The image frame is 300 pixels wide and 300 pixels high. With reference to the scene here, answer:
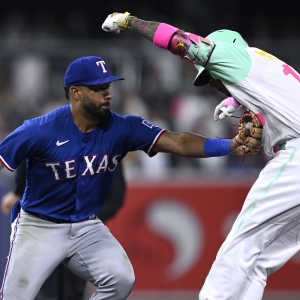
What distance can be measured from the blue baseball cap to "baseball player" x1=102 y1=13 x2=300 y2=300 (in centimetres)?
52

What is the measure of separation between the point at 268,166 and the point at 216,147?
22.0 inches

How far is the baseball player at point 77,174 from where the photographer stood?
15.7 feet

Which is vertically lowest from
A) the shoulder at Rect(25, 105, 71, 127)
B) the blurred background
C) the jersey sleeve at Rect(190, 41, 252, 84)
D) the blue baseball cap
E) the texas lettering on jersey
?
the blurred background

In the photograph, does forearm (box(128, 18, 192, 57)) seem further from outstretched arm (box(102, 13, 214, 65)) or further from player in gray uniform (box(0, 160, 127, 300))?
player in gray uniform (box(0, 160, 127, 300))

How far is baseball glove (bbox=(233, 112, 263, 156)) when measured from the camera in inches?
181

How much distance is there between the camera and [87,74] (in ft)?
16.0

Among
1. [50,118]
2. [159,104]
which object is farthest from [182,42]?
[159,104]

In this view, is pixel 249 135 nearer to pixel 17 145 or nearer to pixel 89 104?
pixel 89 104

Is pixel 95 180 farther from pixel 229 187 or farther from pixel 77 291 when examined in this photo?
pixel 229 187

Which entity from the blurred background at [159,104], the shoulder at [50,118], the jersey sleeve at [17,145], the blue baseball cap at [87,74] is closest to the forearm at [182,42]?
the blue baseball cap at [87,74]

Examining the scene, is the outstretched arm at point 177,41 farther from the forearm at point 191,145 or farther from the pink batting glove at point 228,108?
the forearm at point 191,145

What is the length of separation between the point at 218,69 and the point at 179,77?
23.4 ft

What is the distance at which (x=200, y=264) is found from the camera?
7.96 metres

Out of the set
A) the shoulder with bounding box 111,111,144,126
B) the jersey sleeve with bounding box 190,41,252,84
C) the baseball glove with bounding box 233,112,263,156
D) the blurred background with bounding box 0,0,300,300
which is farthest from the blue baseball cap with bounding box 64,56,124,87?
the blurred background with bounding box 0,0,300,300
